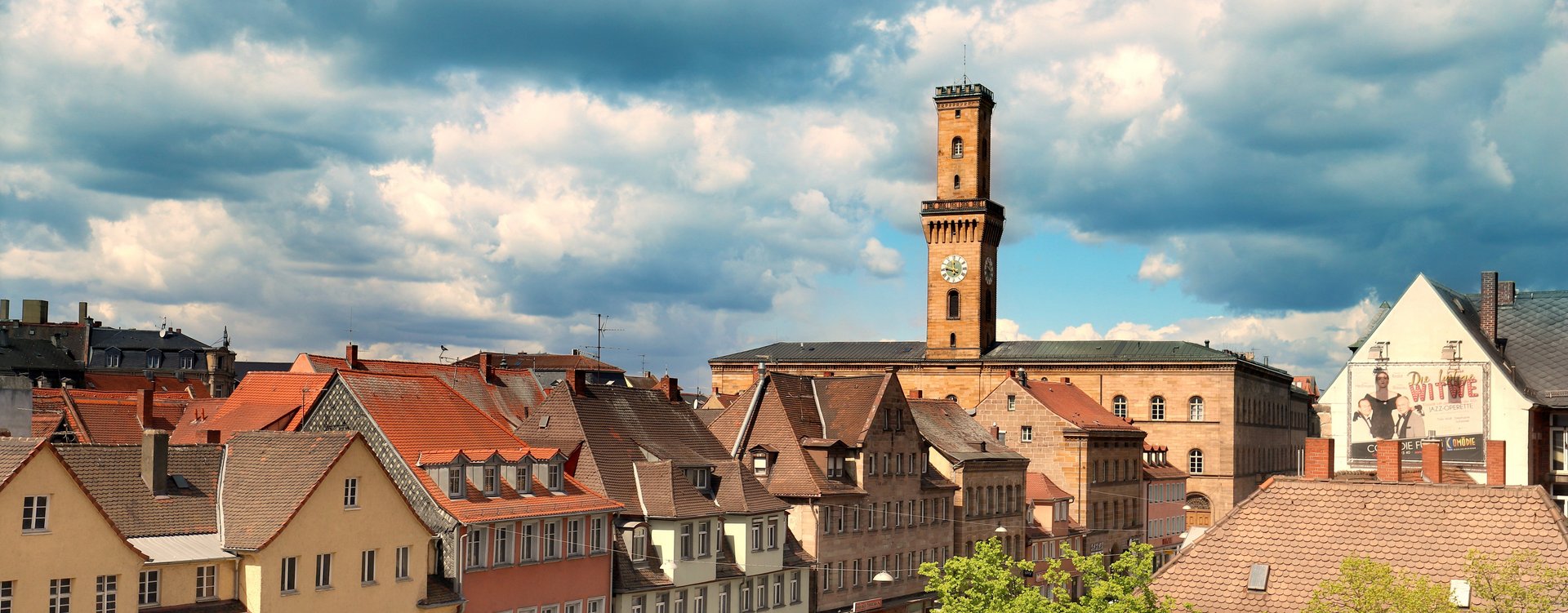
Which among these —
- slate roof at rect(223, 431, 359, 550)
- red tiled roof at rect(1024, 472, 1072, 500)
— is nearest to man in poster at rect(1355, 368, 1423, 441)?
slate roof at rect(223, 431, 359, 550)

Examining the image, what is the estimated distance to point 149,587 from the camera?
148 feet

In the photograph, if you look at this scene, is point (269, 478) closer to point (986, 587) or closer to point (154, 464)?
point (154, 464)

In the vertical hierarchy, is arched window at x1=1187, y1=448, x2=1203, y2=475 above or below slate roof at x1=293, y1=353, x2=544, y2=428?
below

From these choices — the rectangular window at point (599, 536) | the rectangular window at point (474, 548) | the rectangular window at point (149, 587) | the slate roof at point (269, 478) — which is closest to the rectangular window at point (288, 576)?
the slate roof at point (269, 478)

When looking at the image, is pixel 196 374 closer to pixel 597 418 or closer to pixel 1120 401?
pixel 1120 401

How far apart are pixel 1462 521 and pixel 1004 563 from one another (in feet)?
37.0

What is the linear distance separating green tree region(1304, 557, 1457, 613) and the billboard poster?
17882 millimetres

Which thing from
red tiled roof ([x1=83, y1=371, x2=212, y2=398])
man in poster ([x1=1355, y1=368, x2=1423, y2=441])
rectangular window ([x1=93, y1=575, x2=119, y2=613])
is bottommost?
rectangular window ([x1=93, y1=575, x2=119, y2=613])

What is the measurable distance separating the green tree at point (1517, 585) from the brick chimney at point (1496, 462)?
964 cm

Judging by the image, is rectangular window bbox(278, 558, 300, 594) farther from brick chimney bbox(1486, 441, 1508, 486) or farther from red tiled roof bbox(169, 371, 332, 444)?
brick chimney bbox(1486, 441, 1508, 486)

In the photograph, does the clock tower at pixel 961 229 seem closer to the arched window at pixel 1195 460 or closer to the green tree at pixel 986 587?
the arched window at pixel 1195 460

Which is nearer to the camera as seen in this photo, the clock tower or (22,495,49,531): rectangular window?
(22,495,49,531): rectangular window

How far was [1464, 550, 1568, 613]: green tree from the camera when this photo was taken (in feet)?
106

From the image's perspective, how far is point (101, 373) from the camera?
15925cm
